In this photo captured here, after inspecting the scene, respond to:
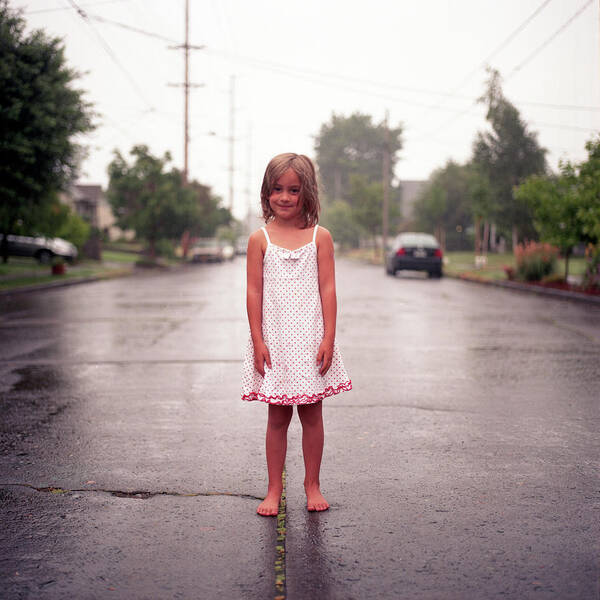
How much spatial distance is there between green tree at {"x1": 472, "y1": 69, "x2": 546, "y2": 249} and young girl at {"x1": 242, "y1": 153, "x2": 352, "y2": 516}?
1541 inches

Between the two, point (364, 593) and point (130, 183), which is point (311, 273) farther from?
point (130, 183)

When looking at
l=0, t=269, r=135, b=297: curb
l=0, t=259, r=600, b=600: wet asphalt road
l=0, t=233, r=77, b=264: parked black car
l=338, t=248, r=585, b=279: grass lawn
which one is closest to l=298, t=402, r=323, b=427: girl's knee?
l=0, t=259, r=600, b=600: wet asphalt road

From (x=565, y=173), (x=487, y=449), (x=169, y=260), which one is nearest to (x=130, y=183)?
(x=169, y=260)

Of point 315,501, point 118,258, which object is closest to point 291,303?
point 315,501

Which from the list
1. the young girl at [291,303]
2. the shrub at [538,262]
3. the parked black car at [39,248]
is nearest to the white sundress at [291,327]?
the young girl at [291,303]

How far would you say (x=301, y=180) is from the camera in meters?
3.29

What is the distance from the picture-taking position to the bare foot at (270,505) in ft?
10.8

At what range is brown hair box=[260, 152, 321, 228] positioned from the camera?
3295mm

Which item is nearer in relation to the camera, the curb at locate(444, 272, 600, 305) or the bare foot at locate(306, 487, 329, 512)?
the bare foot at locate(306, 487, 329, 512)

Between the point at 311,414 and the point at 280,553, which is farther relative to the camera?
the point at 311,414

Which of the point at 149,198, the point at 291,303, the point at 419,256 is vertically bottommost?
the point at 291,303

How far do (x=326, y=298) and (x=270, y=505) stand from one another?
3.25 feet

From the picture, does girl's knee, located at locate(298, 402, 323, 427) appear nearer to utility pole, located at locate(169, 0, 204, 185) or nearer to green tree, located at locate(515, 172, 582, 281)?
green tree, located at locate(515, 172, 582, 281)

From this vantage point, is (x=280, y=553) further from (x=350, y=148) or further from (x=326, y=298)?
(x=350, y=148)
